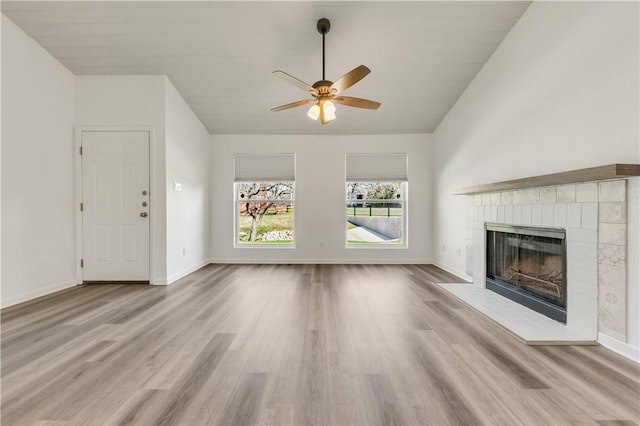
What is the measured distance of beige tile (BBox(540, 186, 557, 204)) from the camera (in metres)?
2.71

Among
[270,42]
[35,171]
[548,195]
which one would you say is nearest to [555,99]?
[548,195]

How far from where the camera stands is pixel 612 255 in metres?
2.13

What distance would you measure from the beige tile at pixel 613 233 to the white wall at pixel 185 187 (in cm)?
460

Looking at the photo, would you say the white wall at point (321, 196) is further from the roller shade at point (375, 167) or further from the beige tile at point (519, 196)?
the beige tile at point (519, 196)

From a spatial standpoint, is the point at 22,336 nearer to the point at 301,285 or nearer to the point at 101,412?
the point at 101,412

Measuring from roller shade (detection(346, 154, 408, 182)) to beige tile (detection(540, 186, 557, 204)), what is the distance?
2.96m

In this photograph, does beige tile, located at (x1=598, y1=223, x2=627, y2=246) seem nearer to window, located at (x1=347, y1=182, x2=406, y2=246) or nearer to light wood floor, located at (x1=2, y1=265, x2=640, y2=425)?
light wood floor, located at (x1=2, y1=265, x2=640, y2=425)

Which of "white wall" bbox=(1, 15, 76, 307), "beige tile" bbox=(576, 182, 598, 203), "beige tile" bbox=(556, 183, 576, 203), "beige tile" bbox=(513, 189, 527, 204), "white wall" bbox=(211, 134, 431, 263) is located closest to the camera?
"beige tile" bbox=(576, 182, 598, 203)

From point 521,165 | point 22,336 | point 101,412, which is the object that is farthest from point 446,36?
point 22,336

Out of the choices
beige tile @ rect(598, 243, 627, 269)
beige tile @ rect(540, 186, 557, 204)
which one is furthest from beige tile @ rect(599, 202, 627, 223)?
beige tile @ rect(540, 186, 557, 204)

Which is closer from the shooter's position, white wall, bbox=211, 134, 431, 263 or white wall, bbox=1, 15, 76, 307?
white wall, bbox=1, 15, 76, 307

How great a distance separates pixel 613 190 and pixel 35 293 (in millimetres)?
5598

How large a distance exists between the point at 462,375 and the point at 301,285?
8.09ft

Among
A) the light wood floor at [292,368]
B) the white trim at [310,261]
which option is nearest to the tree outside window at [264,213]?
the white trim at [310,261]
